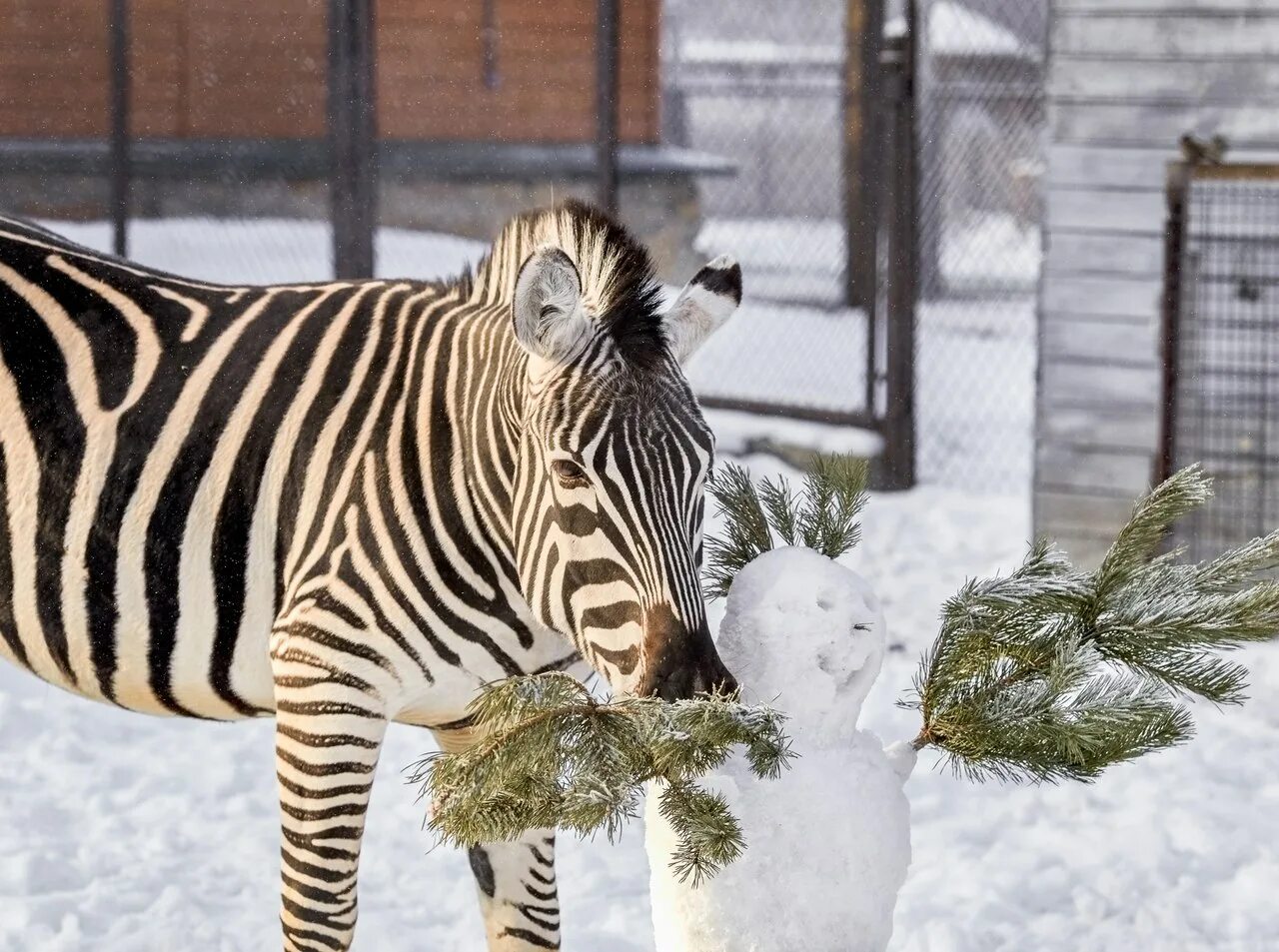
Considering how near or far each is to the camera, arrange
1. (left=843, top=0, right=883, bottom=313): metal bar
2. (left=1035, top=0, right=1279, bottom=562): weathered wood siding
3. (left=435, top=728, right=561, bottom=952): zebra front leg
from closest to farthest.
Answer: (left=435, top=728, right=561, bottom=952): zebra front leg < (left=1035, top=0, right=1279, bottom=562): weathered wood siding < (left=843, top=0, right=883, bottom=313): metal bar

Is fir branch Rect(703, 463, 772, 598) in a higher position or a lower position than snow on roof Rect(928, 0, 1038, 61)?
lower

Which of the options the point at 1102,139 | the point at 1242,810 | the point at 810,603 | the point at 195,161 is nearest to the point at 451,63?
the point at 195,161

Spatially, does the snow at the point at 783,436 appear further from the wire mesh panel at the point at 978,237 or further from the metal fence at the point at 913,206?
the wire mesh panel at the point at 978,237

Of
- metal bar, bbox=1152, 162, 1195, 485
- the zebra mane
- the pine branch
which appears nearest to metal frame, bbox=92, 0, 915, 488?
metal bar, bbox=1152, 162, 1195, 485

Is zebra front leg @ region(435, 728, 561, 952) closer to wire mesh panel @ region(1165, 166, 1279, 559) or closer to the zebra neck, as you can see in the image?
the zebra neck

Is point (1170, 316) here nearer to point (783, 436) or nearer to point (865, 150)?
point (783, 436)

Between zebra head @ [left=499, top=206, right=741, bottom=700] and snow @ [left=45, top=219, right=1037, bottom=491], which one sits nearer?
zebra head @ [left=499, top=206, right=741, bottom=700]

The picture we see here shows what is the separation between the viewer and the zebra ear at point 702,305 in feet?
6.70

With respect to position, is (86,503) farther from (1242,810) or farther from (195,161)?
(195,161)

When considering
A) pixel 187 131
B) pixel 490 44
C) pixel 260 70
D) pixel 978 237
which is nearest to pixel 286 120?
pixel 260 70

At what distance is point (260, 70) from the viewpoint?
712cm

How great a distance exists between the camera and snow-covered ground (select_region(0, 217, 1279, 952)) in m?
3.14

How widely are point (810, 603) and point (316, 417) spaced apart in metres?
0.83

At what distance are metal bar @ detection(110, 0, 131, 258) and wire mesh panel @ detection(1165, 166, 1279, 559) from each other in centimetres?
367
